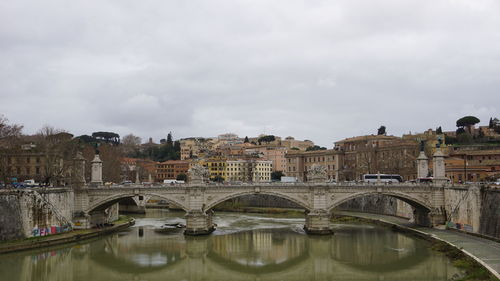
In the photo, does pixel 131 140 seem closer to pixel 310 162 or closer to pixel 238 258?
pixel 310 162

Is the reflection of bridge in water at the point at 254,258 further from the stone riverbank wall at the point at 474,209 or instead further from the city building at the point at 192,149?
the city building at the point at 192,149

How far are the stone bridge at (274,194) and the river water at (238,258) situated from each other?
6.13 feet

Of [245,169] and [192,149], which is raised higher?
[192,149]

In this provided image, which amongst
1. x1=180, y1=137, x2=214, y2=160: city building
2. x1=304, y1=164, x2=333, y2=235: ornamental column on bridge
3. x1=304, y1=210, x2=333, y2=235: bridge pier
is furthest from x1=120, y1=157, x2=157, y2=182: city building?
x1=304, y1=210, x2=333, y2=235: bridge pier

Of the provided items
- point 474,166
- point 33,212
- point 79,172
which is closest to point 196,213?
point 79,172

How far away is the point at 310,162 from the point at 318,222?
4903cm

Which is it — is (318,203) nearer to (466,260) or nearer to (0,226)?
(466,260)

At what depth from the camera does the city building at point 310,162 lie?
272 ft

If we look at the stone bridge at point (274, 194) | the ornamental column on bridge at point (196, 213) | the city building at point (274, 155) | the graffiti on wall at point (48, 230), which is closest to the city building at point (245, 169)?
the city building at point (274, 155)

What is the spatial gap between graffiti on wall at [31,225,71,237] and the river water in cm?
197

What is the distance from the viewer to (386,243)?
3472 cm

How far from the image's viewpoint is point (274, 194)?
39438 mm

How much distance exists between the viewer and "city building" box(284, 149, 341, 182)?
82.9m

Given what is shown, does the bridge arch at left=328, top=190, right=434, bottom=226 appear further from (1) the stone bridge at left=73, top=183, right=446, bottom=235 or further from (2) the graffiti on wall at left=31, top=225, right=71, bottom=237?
(2) the graffiti on wall at left=31, top=225, right=71, bottom=237
